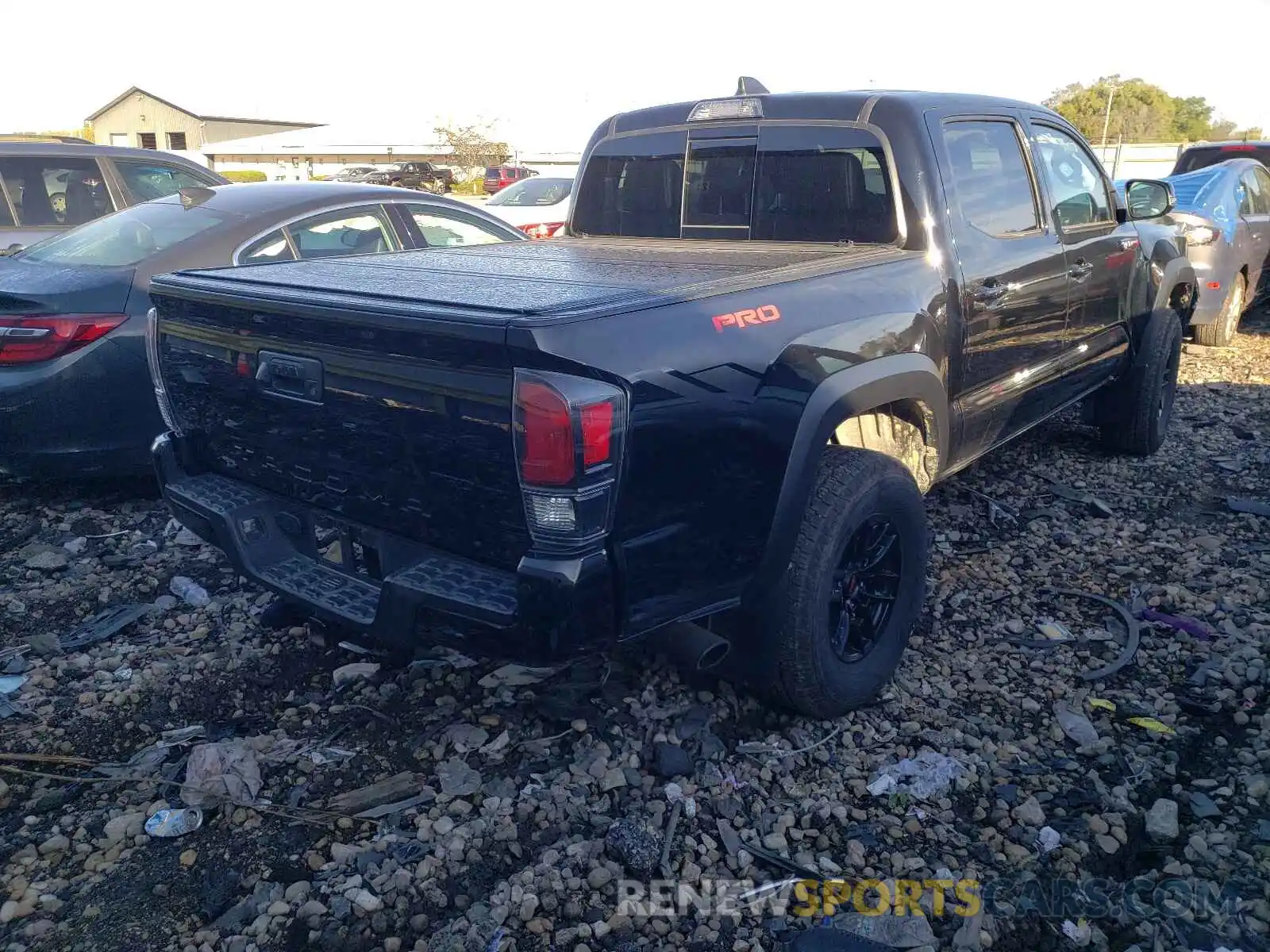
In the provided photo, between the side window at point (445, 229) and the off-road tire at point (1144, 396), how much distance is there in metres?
3.84

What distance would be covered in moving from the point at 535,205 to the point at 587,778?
12.2 m

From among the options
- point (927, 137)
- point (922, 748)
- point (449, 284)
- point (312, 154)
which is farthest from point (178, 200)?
point (312, 154)

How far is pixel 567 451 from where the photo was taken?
7.20 ft

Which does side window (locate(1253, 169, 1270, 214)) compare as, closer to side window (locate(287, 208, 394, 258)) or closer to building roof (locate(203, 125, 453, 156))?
side window (locate(287, 208, 394, 258))

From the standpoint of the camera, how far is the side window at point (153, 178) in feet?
24.6

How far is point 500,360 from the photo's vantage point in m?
2.24

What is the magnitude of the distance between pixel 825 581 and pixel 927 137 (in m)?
1.89

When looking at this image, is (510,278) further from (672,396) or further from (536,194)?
(536,194)

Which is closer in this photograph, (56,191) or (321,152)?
(56,191)

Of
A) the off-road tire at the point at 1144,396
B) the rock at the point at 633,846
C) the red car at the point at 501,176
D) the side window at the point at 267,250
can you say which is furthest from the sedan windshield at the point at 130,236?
the red car at the point at 501,176

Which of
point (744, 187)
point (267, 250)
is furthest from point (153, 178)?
point (744, 187)

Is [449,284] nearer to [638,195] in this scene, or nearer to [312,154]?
[638,195]

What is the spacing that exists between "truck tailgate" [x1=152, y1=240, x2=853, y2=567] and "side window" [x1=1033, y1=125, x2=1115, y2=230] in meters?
1.95

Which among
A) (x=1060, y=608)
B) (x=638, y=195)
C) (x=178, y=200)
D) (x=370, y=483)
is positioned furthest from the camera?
(x=178, y=200)
